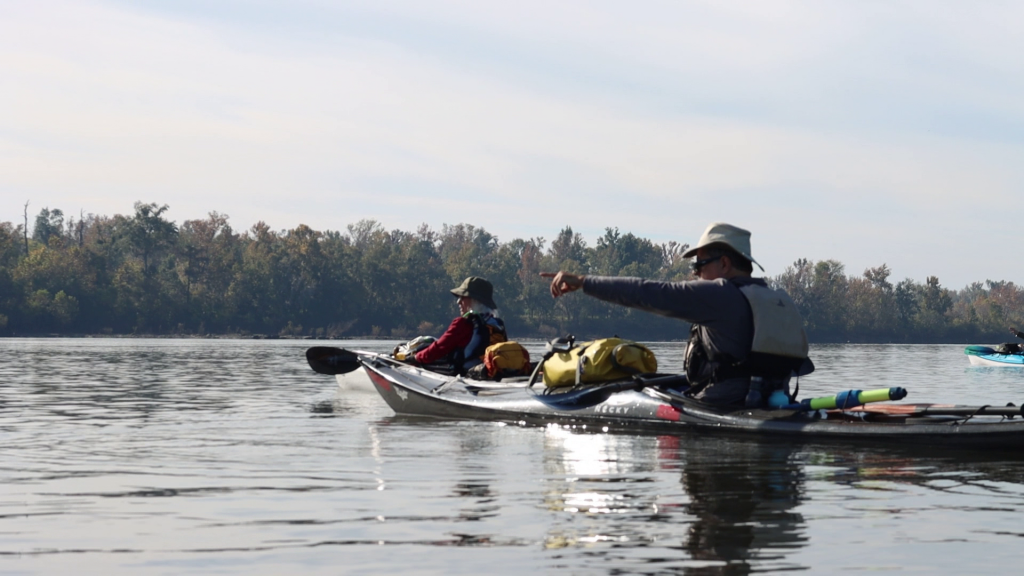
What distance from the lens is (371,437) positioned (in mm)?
11766

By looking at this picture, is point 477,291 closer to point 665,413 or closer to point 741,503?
point 665,413

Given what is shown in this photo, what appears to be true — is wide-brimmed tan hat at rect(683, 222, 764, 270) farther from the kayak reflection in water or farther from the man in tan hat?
the kayak reflection in water

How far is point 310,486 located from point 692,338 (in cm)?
365

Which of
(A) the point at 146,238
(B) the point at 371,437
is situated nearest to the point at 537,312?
(A) the point at 146,238

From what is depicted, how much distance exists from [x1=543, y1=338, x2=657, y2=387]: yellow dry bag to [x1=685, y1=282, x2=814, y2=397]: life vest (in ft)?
5.47

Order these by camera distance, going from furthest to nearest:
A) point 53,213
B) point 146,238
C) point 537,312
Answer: point 53,213 < point 537,312 < point 146,238

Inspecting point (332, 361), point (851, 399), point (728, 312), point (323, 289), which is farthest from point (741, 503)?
point (323, 289)

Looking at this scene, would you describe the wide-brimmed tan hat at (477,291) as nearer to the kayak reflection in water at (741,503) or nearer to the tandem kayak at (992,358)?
the kayak reflection in water at (741,503)

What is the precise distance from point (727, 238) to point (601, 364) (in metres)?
2.64

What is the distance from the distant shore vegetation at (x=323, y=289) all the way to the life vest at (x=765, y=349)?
9110cm

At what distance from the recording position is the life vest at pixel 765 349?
32.0 ft

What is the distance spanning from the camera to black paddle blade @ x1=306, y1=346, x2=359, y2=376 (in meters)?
18.6

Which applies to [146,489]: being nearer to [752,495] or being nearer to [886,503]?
[752,495]

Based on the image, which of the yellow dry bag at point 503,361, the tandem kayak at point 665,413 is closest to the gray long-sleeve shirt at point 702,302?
the tandem kayak at point 665,413
